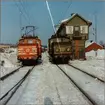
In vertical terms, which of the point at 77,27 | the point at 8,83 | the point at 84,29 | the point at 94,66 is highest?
the point at 77,27

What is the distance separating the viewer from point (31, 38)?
3722 centimetres

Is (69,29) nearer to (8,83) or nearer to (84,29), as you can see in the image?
(84,29)

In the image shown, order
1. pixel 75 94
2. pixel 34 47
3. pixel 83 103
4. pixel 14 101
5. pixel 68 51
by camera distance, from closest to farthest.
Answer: pixel 83 103 < pixel 14 101 < pixel 75 94 < pixel 34 47 < pixel 68 51

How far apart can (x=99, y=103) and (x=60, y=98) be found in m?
1.55

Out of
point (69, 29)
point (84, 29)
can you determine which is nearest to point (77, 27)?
point (84, 29)

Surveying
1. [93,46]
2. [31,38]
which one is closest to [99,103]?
[31,38]

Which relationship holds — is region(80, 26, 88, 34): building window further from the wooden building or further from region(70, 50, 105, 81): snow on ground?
region(70, 50, 105, 81): snow on ground

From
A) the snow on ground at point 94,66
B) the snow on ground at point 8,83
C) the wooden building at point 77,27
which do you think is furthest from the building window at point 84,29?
the snow on ground at point 8,83

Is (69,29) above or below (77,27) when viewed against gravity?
below

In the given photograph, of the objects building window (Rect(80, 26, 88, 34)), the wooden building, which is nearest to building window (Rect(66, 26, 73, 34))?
the wooden building

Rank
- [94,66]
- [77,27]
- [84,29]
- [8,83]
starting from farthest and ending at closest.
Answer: [77,27], [84,29], [94,66], [8,83]

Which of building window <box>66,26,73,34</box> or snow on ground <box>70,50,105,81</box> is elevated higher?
building window <box>66,26,73,34</box>

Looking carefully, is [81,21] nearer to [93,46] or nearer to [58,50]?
[58,50]

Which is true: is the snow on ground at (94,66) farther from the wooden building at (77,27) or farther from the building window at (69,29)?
the building window at (69,29)
